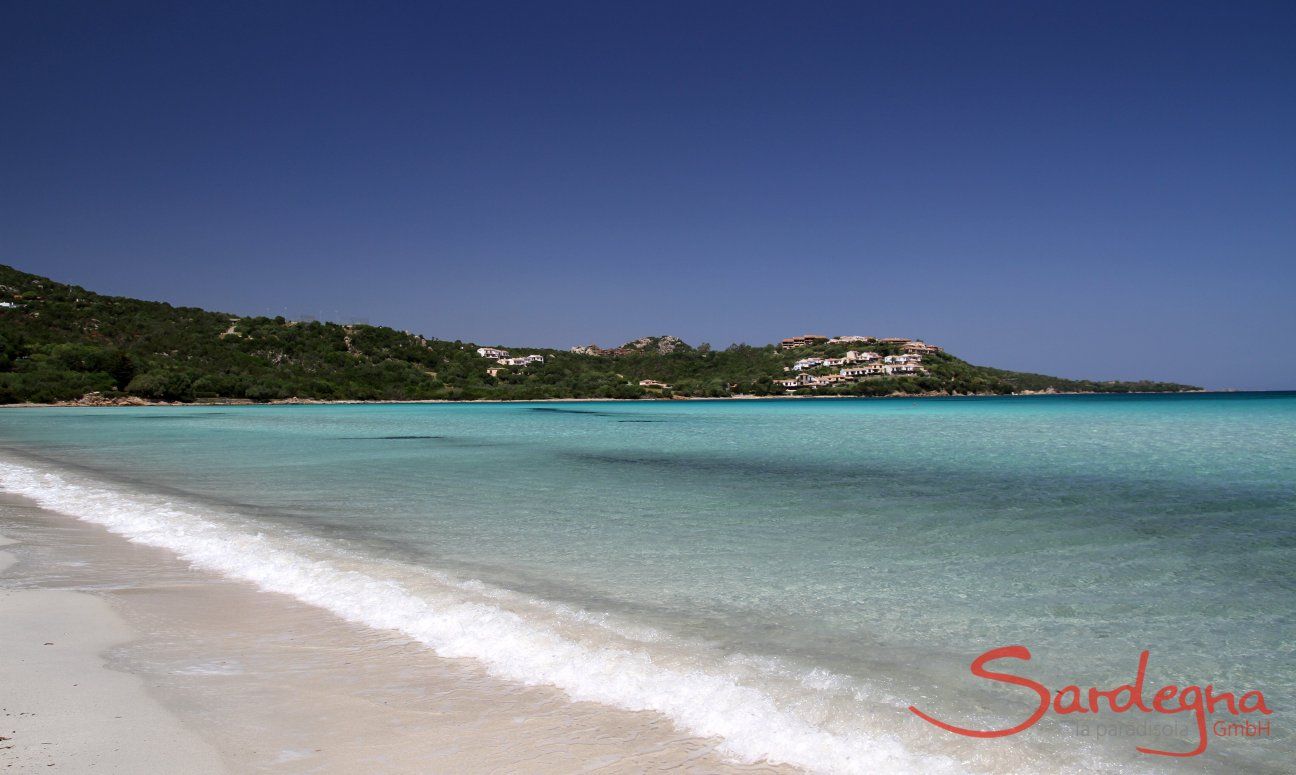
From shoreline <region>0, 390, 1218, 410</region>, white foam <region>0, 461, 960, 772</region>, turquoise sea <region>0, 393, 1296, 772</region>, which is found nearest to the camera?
white foam <region>0, 461, 960, 772</region>

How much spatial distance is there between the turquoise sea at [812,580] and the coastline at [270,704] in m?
0.26

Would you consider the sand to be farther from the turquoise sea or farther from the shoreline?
the shoreline

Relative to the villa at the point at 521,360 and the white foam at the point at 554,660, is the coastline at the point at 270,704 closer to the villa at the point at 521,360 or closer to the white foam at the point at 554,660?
the white foam at the point at 554,660

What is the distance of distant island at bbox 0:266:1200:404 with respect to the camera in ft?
219

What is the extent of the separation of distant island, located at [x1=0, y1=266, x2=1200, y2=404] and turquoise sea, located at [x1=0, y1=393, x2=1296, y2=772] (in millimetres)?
64603

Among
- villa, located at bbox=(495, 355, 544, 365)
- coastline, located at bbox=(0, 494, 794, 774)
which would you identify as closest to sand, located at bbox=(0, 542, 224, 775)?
coastline, located at bbox=(0, 494, 794, 774)

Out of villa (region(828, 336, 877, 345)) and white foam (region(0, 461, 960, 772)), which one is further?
villa (region(828, 336, 877, 345))

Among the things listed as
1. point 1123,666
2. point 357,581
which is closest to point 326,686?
point 357,581

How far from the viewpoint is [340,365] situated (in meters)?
93.2

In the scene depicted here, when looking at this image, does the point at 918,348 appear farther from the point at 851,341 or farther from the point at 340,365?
the point at 340,365

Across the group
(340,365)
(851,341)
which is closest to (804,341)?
(851,341)

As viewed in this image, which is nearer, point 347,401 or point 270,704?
point 270,704

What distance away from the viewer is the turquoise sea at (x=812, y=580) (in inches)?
131

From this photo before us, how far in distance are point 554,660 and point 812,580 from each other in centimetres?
272
